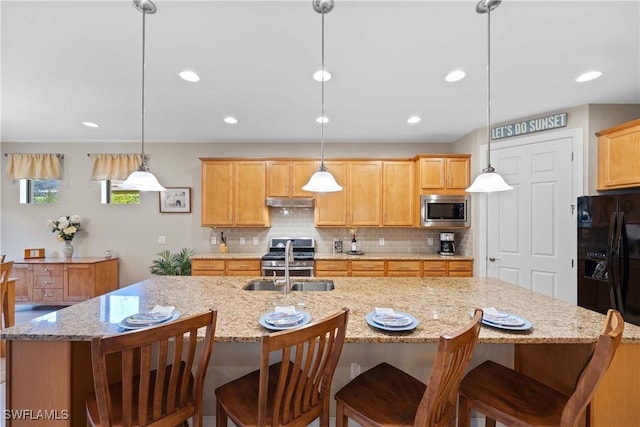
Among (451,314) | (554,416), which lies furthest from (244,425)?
(554,416)

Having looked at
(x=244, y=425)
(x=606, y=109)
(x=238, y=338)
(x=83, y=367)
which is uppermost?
(x=606, y=109)

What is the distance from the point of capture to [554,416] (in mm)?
1117

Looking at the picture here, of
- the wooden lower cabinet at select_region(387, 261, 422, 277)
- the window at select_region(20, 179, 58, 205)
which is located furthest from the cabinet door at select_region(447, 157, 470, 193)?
the window at select_region(20, 179, 58, 205)

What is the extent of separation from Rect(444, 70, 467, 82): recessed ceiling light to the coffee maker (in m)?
2.34

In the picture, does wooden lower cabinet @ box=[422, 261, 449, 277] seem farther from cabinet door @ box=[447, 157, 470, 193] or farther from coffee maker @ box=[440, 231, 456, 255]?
cabinet door @ box=[447, 157, 470, 193]

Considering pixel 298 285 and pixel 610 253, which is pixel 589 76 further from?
pixel 298 285

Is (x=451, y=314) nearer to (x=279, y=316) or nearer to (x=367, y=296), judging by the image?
(x=367, y=296)

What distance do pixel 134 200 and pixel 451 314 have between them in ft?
15.8

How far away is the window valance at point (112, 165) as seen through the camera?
4.29 metres

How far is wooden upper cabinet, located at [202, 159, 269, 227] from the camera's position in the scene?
13.1ft

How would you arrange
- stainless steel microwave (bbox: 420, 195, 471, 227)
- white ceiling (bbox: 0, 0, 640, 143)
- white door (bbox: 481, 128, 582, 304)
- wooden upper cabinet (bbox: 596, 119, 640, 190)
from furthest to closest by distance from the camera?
stainless steel microwave (bbox: 420, 195, 471, 227) → white door (bbox: 481, 128, 582, 304) → wooden upper cabinet (bbox: 596, 119, 640, 190) → white ceiling (bbox: 0, 0, 640, 143)

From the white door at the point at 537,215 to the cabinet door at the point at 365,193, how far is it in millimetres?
1469

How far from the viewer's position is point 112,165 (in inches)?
170

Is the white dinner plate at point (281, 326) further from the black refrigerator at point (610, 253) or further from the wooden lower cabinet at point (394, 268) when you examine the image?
the black refrigerator at point (610, 253)
